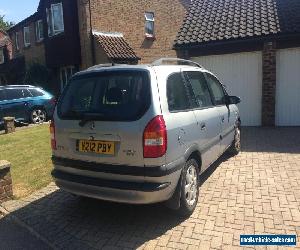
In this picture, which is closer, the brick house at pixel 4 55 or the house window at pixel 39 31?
the house window at pixel 39 31

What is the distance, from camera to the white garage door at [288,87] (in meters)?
10.6

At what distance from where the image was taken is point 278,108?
11.0 m

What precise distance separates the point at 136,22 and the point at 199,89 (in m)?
14.3

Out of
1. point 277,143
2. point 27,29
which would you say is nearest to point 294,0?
point 277,143

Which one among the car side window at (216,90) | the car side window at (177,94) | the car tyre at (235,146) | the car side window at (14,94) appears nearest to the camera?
the car side window at (177,94)

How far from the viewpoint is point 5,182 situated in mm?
5402

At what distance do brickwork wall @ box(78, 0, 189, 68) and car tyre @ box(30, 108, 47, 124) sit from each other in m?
3.55

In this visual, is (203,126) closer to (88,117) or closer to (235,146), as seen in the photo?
(88,117)

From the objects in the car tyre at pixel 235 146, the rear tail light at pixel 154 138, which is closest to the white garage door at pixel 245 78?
the car tyre at pixel 235 146

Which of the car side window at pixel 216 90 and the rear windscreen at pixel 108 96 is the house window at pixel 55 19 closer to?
the car side window at pixel 216 90

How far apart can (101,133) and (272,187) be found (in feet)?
10.2

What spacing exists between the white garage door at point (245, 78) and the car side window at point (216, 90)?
5170 millimetres

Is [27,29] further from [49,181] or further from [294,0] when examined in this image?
[49,181]

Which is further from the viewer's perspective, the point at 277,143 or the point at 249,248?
the point at 277,143
